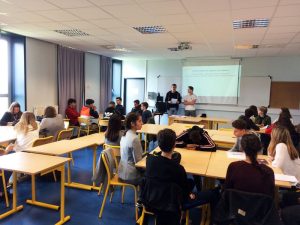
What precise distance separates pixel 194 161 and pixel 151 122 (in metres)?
3.44

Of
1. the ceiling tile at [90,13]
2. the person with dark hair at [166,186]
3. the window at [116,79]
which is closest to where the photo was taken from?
the person with dark hair at [166,186]

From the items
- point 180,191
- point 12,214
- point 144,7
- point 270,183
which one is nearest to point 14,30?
point 144,7

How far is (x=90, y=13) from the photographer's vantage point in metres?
4.05

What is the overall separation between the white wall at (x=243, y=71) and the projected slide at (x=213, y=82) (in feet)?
0.78

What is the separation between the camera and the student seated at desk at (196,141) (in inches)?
128

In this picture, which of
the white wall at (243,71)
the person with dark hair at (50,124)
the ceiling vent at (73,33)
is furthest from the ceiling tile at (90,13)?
the white wall at (243,71)

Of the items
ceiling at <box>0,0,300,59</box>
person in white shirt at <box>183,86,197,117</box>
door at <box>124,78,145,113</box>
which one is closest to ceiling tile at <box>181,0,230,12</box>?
ceiling at <box>0,0,300,59</box>

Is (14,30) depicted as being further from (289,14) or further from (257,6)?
(289,14)

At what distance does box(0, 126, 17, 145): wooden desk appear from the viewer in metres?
3.69

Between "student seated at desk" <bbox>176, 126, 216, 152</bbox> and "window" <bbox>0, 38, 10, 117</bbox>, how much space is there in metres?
4.89

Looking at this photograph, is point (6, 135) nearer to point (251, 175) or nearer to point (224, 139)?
point (224, 139)

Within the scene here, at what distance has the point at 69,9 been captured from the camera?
3.87 metres

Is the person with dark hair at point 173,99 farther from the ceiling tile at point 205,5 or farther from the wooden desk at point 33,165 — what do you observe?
the wooden desk at point 33,165

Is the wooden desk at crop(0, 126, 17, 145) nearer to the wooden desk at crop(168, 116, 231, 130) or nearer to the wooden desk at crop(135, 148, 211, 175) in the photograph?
the wooden desk at crop(135, 148, 211, 175)
